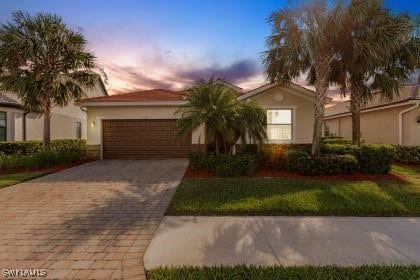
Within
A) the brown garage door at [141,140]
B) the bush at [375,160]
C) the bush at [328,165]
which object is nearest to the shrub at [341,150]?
the bush at [375,160]

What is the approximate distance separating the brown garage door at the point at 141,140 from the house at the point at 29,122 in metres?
2.66

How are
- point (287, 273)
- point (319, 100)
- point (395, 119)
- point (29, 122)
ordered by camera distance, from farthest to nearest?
point (29, 122) < point (395, 119) < point (319, 100) < point (287, 273)

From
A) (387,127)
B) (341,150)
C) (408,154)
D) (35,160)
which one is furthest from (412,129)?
(35,160)

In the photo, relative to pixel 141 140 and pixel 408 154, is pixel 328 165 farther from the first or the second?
pixel 141 140

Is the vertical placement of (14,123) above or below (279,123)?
above

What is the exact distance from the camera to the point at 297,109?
1400cm

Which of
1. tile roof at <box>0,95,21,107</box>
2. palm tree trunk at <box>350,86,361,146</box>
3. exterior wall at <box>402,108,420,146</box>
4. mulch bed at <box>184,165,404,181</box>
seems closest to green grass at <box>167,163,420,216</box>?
mulch bed at <box>184,165,404,181</box>

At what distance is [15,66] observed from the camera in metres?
12.4

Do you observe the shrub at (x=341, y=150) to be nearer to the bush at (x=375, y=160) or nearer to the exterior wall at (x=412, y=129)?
the bush at (x=375, y=160)

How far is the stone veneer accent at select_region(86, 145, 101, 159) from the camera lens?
49.6 ft

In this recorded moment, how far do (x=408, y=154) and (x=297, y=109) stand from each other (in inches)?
221

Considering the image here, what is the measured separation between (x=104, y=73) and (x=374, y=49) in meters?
11.9

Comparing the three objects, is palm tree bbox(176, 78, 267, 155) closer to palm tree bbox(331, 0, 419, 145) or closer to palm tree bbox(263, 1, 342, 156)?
palm tree bbox(263, 1, 342, 156)

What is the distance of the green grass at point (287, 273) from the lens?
333 cm
